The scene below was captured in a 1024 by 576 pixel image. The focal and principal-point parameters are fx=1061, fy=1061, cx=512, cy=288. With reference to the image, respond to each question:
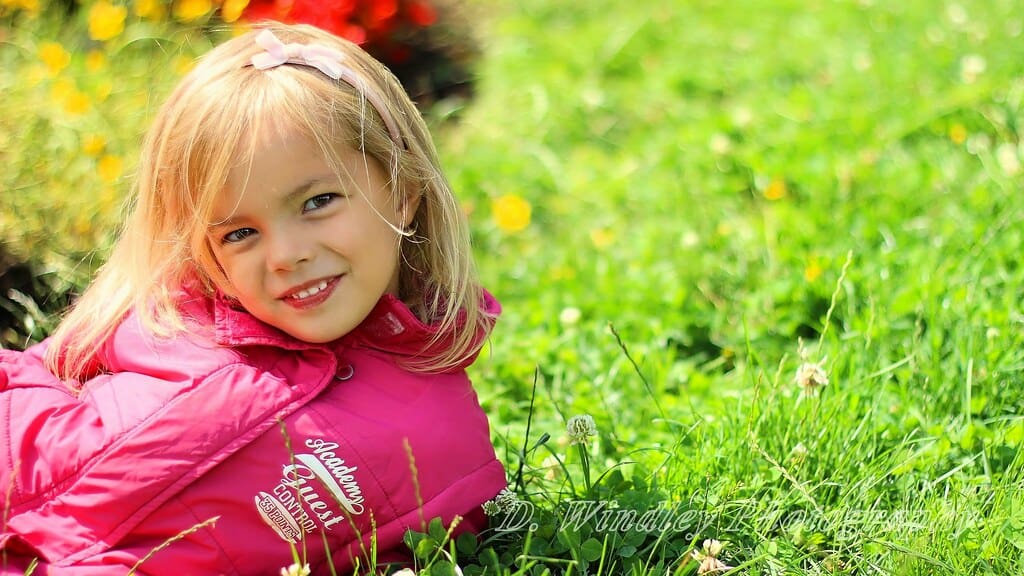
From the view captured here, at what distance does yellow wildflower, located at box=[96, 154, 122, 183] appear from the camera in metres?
3.00

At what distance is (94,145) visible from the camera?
121 inches

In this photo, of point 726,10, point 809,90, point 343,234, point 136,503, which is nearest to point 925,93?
point 809,90

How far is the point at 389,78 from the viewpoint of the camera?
78.4 inches

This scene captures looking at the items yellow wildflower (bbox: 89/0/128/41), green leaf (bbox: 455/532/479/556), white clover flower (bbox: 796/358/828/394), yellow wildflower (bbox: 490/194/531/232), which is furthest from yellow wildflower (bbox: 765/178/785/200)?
yellow wildflower (bbox: 89/0/128/41)

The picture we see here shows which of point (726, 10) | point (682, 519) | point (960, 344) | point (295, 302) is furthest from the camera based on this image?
point (726, 10)

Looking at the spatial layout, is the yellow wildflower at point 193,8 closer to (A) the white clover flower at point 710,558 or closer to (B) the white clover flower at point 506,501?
(B) the white clover flower at point 506,501

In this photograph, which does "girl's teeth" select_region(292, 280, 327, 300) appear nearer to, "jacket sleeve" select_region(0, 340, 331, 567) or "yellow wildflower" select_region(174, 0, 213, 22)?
"jacket sleeve" select_region(0, 340, 331, 567)

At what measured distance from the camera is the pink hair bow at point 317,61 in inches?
72.2

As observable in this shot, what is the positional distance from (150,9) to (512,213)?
4.52ft

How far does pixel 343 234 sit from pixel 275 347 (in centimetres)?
25

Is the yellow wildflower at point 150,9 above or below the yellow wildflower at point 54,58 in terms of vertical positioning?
above

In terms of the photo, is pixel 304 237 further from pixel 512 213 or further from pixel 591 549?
pixel 512 213

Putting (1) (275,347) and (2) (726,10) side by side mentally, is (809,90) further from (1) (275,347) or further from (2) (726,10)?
(1) (275,347)

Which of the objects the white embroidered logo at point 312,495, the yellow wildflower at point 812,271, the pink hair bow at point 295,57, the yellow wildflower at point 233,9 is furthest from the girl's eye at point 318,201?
the yellow wildflower at point 233,9
